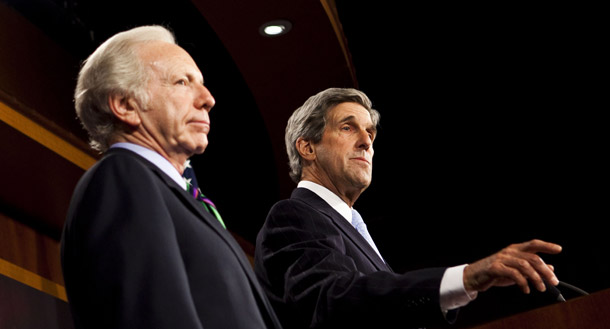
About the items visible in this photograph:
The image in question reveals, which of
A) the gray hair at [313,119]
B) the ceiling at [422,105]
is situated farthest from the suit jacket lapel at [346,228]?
the ceiling at [422,105]

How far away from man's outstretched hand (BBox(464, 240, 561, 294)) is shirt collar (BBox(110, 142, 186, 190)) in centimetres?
58

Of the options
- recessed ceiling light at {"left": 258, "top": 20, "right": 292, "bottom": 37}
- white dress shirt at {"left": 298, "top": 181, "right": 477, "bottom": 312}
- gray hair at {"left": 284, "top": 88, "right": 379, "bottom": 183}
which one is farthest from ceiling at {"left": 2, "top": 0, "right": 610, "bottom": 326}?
white dress shirt at {"left": 298, "top": 181, "right": 477, "bottom": 312}

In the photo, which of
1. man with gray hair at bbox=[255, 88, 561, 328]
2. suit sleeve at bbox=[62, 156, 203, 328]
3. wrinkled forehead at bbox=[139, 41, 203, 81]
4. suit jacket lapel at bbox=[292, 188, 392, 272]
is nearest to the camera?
suit sleeve at bbox=[62, 156, 203, 328]

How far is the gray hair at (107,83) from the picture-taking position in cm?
149

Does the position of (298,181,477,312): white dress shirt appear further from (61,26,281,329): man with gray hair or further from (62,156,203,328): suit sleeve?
(62,156,203,328): suit sleeve

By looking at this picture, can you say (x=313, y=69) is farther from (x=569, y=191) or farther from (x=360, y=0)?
(x=569, y=191)

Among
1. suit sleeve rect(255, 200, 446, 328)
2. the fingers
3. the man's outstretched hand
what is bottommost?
suit sleeve rect(255, 200, 446, 328)

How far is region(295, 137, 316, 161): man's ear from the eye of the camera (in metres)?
2.24

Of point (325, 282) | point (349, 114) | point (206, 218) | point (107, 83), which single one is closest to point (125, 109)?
point (107, 83)

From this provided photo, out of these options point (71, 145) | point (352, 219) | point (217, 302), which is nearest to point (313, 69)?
point (71, 145)

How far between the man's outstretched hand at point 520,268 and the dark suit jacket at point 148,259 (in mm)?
387

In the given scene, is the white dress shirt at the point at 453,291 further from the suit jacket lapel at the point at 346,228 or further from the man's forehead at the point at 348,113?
the man's forehead at the point at 348,113

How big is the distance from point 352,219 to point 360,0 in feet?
7.64

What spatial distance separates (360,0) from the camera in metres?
4.22
